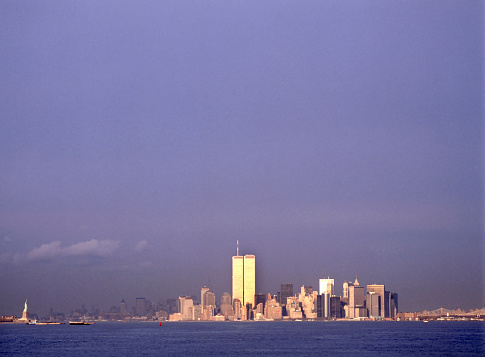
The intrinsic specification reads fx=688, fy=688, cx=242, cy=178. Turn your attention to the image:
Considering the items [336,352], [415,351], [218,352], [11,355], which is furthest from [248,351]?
[11,355]

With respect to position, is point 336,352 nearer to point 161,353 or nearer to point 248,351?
point 248,351

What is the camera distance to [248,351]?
7219 centimetres

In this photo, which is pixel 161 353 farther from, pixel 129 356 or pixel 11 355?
pixel 11 355

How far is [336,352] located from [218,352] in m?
12.0

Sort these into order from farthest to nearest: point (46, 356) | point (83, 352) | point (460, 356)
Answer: point (83, 352), point (46, 356), point (460, 356)

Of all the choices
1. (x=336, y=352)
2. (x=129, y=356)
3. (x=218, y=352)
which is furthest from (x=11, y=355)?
(x=336, y=352)

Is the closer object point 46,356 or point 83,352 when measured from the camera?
point 46,356

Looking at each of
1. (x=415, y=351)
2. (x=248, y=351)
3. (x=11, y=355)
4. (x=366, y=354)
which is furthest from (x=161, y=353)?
(x=415, y=351)

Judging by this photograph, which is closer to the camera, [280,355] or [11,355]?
[280,355]

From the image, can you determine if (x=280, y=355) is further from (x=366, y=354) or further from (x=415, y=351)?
(x=415, y=351)

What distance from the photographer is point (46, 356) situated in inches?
2717

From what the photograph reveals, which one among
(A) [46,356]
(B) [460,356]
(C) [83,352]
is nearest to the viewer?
(B) [460,356]

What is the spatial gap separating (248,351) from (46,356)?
20.5 m

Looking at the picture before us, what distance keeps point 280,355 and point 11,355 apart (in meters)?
27.7
